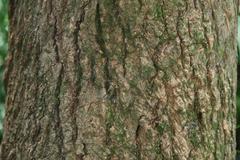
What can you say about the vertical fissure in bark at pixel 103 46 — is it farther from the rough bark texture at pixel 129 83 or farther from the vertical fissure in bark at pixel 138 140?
the vertical fissure in bark at pixel 138 140

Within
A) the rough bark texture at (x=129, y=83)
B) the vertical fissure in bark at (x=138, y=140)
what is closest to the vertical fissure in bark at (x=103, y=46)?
the rough bark texture at (x=129, y=83)

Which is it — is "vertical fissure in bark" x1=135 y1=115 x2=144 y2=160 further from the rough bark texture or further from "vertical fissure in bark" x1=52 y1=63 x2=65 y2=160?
"vertical fissure in bark" x1=52 y1=63 x2=65 y2=160

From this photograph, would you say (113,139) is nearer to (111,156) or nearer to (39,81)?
(111,156)

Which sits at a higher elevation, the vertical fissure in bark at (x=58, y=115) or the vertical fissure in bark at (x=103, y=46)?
the vertical fissure in bark at (x=103, y=46)

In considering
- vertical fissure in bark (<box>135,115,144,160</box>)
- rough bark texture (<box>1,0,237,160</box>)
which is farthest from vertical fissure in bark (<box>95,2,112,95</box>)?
vertical fissure in bark (<box>135,115,144,160</box>)

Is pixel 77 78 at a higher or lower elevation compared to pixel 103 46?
lower

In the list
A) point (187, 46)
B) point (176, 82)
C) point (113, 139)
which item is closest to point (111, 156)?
point (113, 139)

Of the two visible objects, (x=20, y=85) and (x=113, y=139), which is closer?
(x=113, y=139)

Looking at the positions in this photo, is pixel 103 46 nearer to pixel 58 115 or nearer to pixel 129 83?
pixel 129 83

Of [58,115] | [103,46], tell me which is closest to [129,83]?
[103,46]
